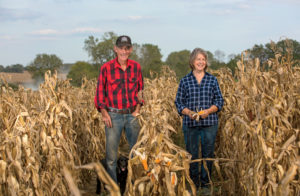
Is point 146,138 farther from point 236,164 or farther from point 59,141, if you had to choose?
point 236,164

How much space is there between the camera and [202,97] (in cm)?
403

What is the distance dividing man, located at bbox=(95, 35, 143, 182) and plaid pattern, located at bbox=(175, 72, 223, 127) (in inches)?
26.1

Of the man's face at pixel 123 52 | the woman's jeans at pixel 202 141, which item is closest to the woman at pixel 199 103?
the woman's jeans at pixel 202 141

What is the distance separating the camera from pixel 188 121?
4.07 m

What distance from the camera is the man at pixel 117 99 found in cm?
389

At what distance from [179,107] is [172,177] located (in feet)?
4.87

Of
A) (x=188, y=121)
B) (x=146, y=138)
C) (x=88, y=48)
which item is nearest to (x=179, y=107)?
(x=188, y=121)

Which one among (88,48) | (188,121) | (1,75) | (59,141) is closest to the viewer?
(59,141)

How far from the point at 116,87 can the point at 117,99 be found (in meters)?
0.16

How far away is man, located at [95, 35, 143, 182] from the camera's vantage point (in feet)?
12.8

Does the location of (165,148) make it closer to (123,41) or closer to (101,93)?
(101,93)

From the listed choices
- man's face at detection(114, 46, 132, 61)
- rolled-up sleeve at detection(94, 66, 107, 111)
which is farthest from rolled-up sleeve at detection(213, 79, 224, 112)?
rolled-up sleeve at detection(94, 66, 107, 111)

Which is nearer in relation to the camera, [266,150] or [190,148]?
[266,150]

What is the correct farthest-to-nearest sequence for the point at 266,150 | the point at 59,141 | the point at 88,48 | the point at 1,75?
the point at 88,48, the point at 1,75, the point at 59,141, the point at 266,150
